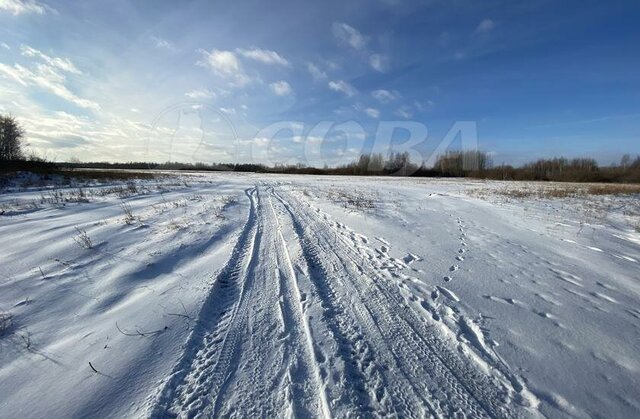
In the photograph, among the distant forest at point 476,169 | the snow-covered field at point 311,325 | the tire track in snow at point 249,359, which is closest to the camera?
the tire track in snow at point 249,359

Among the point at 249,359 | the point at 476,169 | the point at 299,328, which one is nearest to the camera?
the point at 249,359

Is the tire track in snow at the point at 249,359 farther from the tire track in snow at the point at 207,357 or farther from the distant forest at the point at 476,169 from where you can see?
the distant forest at the point at 476,169

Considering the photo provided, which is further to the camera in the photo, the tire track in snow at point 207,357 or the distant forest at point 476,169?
the distant forest at point 476,169

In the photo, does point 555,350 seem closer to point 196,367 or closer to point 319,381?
point 319,381

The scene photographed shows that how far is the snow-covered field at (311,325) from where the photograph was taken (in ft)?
7.63

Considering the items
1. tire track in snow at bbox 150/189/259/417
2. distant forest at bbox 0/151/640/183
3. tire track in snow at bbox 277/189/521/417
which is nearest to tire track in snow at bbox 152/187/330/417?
tire track in snow at bbox 150/189/259/417

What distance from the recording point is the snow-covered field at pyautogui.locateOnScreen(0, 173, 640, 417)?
7.63ft

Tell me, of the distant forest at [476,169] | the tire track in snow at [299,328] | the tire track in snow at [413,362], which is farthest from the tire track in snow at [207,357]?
the distant forest at [476,169]

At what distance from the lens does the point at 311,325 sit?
3285 mm

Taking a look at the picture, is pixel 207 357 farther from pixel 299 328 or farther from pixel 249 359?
pixel 299 328

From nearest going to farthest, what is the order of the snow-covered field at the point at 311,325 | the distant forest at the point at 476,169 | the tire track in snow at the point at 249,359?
the tire track in snow at the point at 249,359 → the snow-covered field at the point at 311,325 → the distant forest at the point at 476,169

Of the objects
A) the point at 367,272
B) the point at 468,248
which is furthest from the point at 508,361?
the point at 468,248

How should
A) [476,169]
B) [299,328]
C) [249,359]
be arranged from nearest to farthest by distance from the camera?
[249,359], [299,328], [476,169]

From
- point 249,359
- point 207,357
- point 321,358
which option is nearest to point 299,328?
point 321,358
